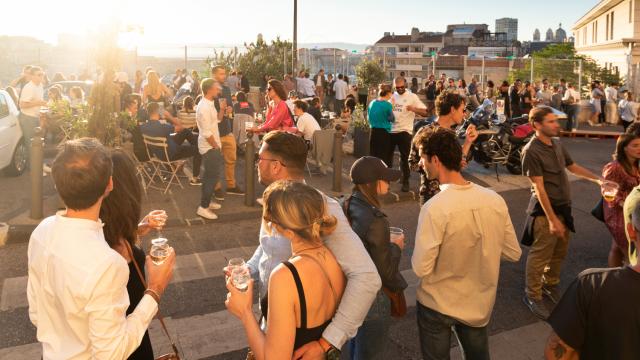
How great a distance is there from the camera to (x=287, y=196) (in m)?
2.47

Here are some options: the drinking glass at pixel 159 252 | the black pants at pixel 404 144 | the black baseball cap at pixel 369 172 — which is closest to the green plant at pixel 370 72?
the black pants at pixel 404 144

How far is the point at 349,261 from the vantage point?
2604 mm

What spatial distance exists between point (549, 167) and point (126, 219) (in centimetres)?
387

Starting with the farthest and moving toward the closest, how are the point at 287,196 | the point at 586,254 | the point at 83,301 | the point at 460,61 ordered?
the point at 460,61 < the point at 586,254 < the point at 287,196 < the point at 83,301

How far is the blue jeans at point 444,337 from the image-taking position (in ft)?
11.2

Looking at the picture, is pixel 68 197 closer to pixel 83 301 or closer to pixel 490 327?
pixel 83 301

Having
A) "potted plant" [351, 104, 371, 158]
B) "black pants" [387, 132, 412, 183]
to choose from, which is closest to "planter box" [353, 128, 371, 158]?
"potted plant" [351, 104, 371, 158]

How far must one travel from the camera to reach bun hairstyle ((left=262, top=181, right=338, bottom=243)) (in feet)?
8.03

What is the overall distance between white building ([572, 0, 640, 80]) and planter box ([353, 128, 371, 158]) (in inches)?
777

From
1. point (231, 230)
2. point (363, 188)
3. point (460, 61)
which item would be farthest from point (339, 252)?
point (460, 61)

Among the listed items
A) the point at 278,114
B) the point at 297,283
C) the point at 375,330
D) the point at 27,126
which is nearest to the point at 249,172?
the point at 278,114

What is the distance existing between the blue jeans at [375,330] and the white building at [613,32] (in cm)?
2829

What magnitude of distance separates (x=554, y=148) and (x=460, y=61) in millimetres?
87474

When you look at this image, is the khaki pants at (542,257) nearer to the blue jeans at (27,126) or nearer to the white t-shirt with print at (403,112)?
the white t-shirt with print at (403,112)
